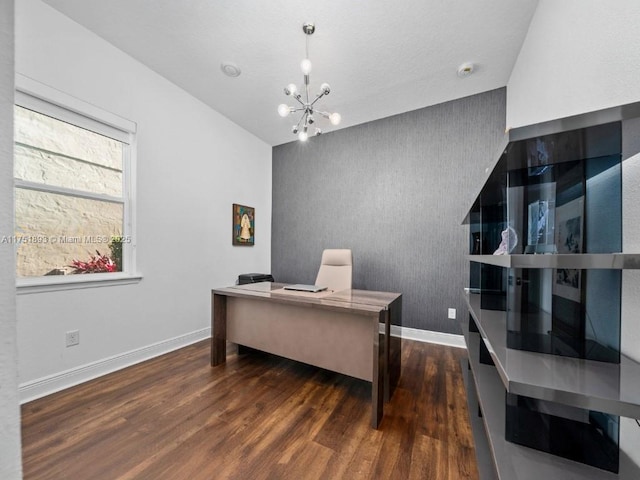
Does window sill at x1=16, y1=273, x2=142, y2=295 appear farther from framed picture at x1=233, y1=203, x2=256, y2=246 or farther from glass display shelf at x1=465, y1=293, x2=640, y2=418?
glass display shelf at x1=465, y1=293, x2=640, y2=418

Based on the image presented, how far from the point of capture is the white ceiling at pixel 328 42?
1.88 meters

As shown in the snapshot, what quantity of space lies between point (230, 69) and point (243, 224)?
197 centimetres

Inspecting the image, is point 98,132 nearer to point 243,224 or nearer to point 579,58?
point 243,224

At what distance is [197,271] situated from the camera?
3.07 m

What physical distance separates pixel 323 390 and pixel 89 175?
9.05 feet

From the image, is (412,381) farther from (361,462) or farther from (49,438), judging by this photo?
(49,438)

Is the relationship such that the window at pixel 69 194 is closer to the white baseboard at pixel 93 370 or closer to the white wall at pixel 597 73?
the white baseboard at pixel 93 370

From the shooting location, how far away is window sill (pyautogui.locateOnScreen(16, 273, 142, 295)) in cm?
180

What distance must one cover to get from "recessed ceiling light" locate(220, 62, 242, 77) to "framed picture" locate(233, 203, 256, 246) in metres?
1.62

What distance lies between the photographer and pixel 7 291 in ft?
1.59

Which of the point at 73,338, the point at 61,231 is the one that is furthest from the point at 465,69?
the point at 73,338

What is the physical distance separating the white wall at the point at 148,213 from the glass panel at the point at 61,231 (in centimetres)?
20

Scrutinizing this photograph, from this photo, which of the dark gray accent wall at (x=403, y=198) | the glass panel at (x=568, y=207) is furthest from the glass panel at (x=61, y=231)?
the glass panel at (x=568, y=207)

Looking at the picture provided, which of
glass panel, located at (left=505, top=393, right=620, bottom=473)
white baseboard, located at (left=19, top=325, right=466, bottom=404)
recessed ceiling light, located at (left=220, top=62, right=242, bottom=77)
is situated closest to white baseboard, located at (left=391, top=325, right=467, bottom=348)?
white baseboard, located at (left=19, top=325, right=466, bottom=404)
